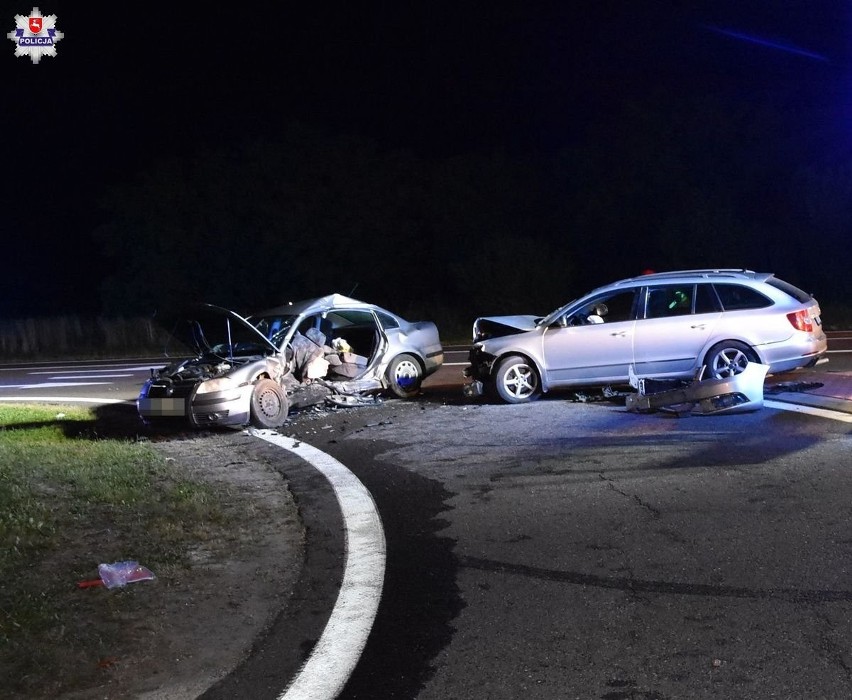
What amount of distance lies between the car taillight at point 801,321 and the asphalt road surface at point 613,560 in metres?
1.53

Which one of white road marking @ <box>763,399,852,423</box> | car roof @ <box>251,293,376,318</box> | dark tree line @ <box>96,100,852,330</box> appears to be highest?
dark tree line @ <box>96,100,852,330</box>

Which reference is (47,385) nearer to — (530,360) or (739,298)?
(530,360)

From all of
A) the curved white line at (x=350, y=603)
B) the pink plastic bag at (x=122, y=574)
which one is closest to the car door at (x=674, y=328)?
A: the curved white line at (x=350, y=603)

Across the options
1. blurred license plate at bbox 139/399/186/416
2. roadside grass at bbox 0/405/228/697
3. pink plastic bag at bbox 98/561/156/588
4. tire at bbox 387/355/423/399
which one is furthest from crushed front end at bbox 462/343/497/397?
pink plastic bag at bbox 98/561/156/588

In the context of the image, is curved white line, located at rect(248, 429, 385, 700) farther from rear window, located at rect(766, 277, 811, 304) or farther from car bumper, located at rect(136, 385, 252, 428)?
rear window, located at rect(766, 277, 811, 304)

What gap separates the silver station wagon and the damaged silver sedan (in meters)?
1.45

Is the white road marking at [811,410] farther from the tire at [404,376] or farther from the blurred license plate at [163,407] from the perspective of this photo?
the blurred license plate at [163,407]

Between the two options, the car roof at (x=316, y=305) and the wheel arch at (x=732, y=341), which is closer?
the wheel arch at (x=732, y=341)

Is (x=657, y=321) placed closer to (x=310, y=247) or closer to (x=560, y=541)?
(x=560, y=541)

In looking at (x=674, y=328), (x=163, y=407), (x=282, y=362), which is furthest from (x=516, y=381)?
(x=163, y=407)

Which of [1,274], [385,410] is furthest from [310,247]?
[1,274]

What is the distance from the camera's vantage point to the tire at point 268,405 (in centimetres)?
1197

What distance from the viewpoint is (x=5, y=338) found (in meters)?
33.0

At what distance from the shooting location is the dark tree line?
40938 millimetres
